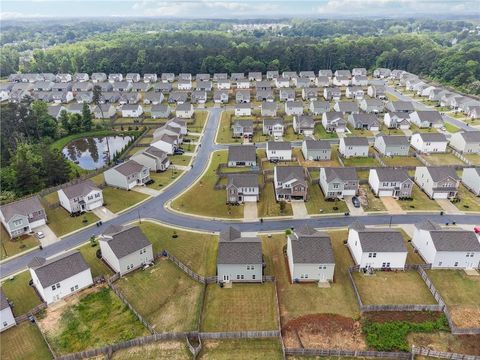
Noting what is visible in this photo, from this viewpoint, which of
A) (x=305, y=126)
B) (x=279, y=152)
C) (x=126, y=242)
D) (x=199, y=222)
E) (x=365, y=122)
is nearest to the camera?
(x=126, y=242)

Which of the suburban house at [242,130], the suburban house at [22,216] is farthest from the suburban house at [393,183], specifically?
the suburban house at [22,216]

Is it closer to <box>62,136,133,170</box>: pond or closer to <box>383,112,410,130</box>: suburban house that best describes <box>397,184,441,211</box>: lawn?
<box>383,112,410,130</box>: suburban house

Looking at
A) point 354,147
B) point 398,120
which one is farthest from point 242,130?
point 398,120

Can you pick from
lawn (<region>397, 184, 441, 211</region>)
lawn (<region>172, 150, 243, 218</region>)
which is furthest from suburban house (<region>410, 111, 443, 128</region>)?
lawn (<region>172, 150, 243, 218</region>)

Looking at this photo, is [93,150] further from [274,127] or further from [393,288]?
[393,288]

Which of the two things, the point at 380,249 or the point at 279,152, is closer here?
the point at 380,249

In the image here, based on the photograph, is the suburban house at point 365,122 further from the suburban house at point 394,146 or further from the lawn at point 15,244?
the lawn at point 15,244

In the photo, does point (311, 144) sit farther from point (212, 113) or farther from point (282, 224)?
point (212, 113)
